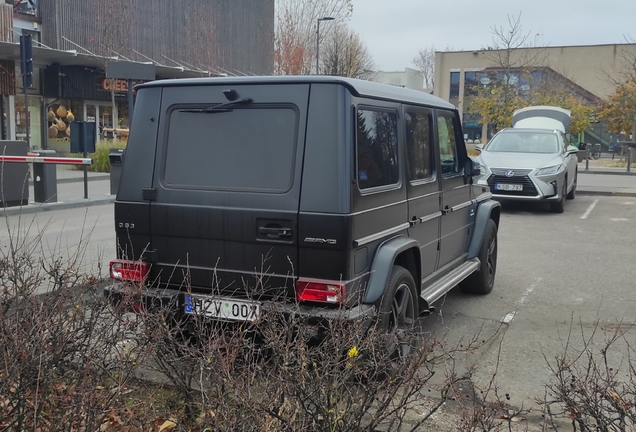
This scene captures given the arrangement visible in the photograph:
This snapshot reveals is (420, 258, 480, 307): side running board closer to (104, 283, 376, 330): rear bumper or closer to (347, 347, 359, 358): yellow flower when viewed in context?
(104, 283, 376, 330): rear bumper

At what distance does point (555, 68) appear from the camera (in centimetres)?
6069

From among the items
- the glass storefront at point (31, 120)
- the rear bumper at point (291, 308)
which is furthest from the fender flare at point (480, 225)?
the glass storefront at point (31, 120)

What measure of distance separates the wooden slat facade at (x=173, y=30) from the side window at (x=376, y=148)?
25276 millimetres

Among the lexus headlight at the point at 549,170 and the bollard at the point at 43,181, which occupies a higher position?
the lexus headlight at the point at 549,170

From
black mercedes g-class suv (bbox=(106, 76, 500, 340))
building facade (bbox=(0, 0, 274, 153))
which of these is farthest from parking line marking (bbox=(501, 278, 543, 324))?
building facade (bbox=(0, 0, 274, 153))

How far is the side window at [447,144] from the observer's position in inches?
236

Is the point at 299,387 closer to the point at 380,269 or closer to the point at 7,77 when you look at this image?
the point at 380,269

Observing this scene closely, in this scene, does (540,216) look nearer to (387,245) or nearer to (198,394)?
(387,245)

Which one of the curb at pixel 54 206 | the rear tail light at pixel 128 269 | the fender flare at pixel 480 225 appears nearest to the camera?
the rear tail light at pixel 128 269

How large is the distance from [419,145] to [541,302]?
271 cm

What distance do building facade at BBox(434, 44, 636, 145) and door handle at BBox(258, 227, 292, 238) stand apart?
174 feet

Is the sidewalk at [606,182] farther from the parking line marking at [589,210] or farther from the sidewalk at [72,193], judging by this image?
the sidewalk at [72,193]

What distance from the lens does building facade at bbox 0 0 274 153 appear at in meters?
27.2

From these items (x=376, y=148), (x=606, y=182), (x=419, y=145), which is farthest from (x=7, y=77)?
(x=376, y=148)
